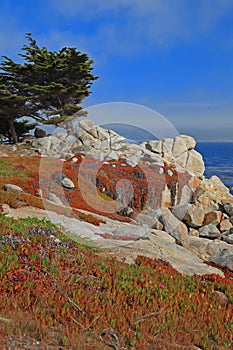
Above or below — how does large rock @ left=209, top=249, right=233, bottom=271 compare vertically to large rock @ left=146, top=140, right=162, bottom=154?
below

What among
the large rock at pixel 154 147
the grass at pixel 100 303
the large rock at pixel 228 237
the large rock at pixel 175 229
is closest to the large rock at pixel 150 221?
the large rock at pixel 175 229

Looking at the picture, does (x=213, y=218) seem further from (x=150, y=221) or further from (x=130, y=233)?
(x=130, y=233)

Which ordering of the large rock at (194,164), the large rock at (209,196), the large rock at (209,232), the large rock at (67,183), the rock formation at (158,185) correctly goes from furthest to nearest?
the large rock at (194,164), the large rock at (209,196), the large rock at (209,232), the large rock at (67,183), the rock formation at (158,185)

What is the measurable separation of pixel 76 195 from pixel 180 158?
20728 millimetres

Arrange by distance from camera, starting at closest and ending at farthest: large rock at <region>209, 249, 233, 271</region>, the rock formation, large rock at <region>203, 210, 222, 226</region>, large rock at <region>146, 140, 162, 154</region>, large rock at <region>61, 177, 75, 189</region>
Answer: large rock at <region>209, 249, 233, 271</region> < the rock formation < large rock at <region>61, 177, 75, 189</region> < large rock at <region>203, 210, 222, 226</region> < large rock at <region>146, 140, 162, 154</region>

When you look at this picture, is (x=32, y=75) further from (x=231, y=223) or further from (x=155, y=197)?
(x=231, y=223)

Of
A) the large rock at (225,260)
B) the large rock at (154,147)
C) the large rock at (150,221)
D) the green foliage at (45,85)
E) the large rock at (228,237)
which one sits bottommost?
the large rock at (228,237)

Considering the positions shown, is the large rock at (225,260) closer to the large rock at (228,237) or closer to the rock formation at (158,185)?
the rock formation at (158,185)

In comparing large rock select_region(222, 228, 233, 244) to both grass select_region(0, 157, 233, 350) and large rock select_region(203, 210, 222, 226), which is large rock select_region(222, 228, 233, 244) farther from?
grass select_region(0, 157, 233, 350)

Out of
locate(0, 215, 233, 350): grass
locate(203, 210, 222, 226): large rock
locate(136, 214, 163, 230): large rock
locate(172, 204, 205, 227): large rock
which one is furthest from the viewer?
locate(203, 210, 222, 226): large rock

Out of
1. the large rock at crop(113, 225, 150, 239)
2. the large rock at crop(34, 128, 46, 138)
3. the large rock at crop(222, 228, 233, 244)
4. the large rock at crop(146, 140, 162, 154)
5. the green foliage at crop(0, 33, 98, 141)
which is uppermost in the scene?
the green foliage at crop(0, 33, 98, 141)

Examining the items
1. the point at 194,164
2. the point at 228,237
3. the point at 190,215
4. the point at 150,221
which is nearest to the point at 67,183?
the point at 150,221

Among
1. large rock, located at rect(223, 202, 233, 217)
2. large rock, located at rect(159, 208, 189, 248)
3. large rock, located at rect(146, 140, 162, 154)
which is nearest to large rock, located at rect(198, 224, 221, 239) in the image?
large rock, located at rect(159, 208, 189, 248)

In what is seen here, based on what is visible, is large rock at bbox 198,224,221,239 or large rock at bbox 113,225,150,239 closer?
large rock at bbox 113,225,150,239
